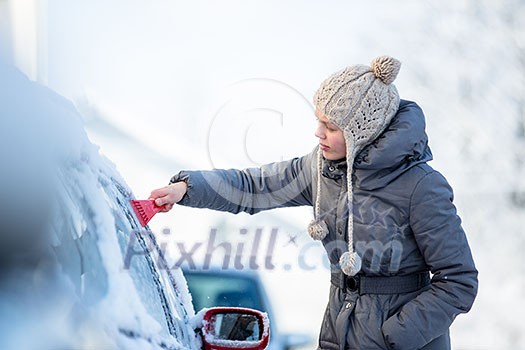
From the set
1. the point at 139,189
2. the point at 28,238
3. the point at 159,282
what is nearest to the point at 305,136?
the point at 139,189

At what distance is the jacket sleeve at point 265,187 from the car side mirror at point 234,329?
1.32 ft

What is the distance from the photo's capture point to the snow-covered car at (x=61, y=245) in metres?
0.71

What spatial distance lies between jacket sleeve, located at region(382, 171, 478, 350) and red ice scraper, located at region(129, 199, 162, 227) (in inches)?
21.6

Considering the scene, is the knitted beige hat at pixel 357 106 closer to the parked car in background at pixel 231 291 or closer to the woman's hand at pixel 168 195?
the woman's hand at pixel 168 195

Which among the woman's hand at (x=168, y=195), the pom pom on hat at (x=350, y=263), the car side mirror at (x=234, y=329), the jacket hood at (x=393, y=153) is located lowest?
the car side mirror at (x=234, y=329)

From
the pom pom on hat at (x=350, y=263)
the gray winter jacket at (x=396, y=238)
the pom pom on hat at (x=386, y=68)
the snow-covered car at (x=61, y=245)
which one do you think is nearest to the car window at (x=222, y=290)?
the gray winter jacket at (x=396, y=238)

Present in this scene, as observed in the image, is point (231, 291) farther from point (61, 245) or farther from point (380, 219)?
point (61, 245)

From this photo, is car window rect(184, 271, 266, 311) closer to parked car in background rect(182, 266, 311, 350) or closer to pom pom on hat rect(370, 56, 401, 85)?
parked car in background rect(182, 266, 311, 350)

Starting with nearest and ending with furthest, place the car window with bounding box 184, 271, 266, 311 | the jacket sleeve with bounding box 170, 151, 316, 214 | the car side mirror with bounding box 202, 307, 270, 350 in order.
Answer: the car side mirror with bounding box 202, 307, 270, 350 < the jacket sleeve with bounding box 170, 151, 316, 214 < the car window with bounding box 184, 271, 266, 311

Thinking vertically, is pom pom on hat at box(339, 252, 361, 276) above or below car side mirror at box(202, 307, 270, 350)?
above

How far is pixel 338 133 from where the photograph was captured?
1628mm

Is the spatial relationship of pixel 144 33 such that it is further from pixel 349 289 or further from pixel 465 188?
pixel 349 289

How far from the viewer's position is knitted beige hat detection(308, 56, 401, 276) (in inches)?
62.8

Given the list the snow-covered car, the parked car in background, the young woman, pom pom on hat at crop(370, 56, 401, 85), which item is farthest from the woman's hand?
the parked car in background
